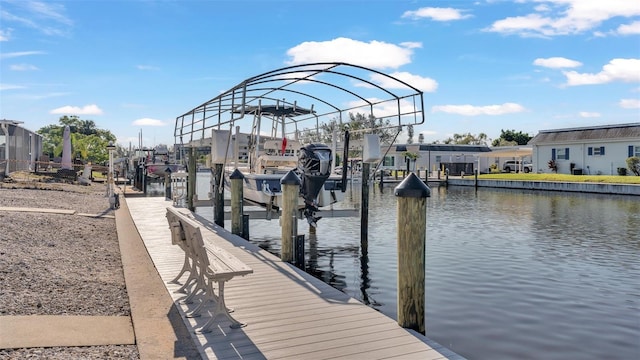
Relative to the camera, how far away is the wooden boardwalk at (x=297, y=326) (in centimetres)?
475

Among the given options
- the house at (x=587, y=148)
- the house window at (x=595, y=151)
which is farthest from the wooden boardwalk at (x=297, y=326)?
the house window at (x=595, y=151)

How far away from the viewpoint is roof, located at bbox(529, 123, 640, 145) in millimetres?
37128

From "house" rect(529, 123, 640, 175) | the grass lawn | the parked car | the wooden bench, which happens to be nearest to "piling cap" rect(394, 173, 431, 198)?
the wooden bench

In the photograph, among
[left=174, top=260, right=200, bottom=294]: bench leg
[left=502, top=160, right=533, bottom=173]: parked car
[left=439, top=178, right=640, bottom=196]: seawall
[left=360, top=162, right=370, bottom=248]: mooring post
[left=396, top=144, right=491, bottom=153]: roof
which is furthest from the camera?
[left=396, top=144, right=491, bottom=153]: roof

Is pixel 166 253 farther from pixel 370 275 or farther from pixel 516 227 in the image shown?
pixel 516 227

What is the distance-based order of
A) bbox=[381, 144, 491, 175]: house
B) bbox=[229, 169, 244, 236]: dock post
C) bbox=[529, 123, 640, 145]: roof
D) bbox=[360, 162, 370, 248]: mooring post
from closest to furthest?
bbox=[229, 169, 244, 236]: dock post
bbox=[360, 162, 370, 248]: mooring post
bbox=[529, 123, 640, 145]: roof
bbox=[381, 144, 491, 175]: house

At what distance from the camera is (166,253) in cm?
928

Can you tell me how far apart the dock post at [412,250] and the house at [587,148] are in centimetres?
3725

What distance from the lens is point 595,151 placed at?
39156 mm

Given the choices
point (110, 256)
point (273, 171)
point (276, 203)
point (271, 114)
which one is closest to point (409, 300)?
point (110, 256)

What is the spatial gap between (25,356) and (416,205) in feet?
12.6

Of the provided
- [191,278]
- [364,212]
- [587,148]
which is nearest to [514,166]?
[587,148]

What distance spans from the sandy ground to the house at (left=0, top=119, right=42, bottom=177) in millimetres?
14313

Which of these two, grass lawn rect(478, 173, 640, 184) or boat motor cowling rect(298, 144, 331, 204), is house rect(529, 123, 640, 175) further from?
boat motor cowling rect(298, 144, 331, 204)
